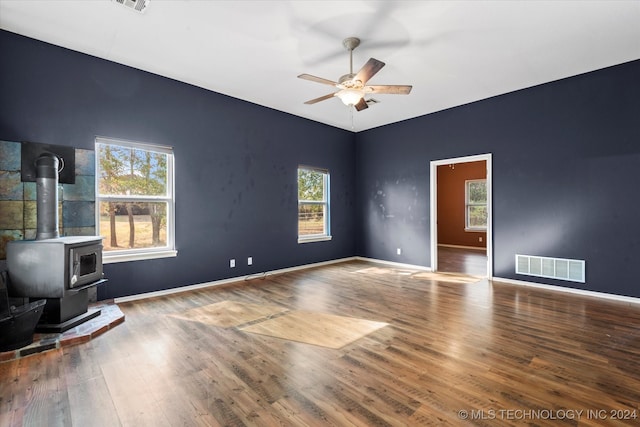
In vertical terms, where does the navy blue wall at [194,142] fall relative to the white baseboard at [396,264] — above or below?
above

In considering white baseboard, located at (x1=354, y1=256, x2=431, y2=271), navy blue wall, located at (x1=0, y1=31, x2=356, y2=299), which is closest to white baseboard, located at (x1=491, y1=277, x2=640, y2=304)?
white baseboard, located at (x1=354, y1=256, x2=431, y2=271)

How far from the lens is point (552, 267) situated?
4.41 meters

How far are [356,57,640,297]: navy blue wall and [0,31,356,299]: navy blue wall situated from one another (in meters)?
2.23

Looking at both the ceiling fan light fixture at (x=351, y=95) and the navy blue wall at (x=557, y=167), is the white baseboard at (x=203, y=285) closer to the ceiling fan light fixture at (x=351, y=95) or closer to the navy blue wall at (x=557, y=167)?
the navy blue wall at (x=557, y=167)

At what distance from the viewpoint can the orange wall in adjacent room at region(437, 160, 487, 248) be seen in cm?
888

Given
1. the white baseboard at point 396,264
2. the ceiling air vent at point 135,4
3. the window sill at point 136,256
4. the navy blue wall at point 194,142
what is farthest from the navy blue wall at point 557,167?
the ceiling air vent at point 135,4

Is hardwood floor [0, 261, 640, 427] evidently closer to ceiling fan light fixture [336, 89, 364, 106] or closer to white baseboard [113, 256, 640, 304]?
white baseboard [113, 256, 640, 304]

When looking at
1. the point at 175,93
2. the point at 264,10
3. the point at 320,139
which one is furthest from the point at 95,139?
the point at 320,139

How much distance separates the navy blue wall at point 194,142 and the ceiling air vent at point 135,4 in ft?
4.52

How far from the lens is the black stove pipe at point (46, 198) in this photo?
288 cm

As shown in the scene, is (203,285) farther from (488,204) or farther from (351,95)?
(488,204)

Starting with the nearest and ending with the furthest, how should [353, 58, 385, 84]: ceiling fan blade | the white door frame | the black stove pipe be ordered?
[353, 58, 385, 84]: ceiling fan blade → the black stove pipe → the white door frame

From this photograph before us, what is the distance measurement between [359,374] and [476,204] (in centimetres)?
816

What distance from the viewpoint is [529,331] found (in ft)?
9.50
